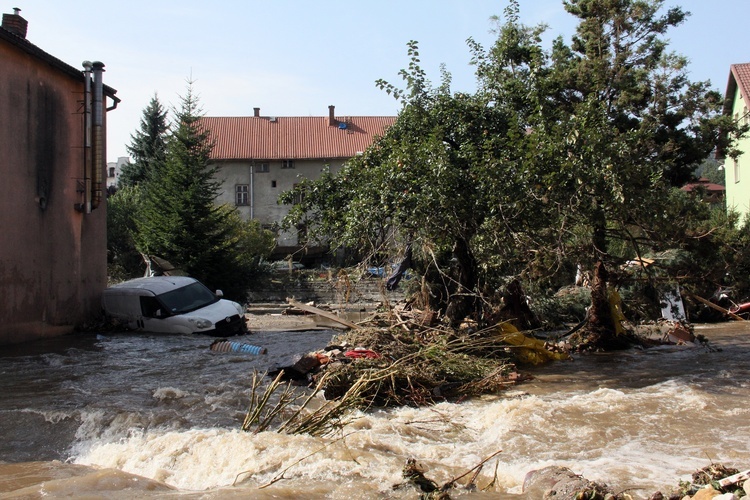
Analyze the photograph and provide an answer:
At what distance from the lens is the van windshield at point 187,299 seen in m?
18.0

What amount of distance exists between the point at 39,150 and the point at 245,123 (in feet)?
127

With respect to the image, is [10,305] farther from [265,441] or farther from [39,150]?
[265,441]

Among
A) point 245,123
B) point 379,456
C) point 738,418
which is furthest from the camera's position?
point 245,123

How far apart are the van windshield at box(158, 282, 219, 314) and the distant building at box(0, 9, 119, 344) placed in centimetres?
227

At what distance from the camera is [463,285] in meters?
14.8

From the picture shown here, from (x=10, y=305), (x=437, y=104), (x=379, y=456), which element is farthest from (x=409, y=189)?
(x=10, y=305)

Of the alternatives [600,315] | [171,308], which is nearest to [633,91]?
[600,315]

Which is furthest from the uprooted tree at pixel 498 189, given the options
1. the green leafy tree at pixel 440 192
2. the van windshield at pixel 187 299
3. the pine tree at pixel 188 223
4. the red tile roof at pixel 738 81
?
the red tile roof at pixel 738 81

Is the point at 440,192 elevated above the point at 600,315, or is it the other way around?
the point at 440,192

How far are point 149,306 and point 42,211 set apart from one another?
3.43 meters

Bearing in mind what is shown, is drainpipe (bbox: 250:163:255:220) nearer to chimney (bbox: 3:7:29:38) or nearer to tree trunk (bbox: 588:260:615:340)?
chimney (bbox: 3:7:29:38)

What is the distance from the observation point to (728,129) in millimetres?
22656

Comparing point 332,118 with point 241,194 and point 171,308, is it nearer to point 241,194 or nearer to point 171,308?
point 241,194

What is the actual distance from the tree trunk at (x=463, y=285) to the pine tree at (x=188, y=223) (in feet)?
48.7
